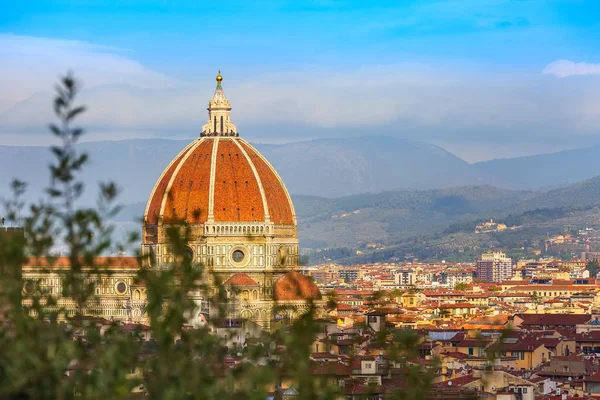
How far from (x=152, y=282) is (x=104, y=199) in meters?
2.49

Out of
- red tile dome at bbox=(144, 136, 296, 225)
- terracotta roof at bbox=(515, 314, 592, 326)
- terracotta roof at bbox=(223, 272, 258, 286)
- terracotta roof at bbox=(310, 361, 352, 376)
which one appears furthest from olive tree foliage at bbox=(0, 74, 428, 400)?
terracotta roof at bbox=(515, 314, 592, 326)

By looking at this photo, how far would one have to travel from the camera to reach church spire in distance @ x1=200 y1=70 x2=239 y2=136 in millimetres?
101812

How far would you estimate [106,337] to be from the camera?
17281mm

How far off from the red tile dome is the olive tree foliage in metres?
77.3

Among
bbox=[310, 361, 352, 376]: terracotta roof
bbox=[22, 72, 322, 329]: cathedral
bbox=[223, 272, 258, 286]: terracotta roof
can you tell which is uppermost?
bbox=[22, 72, 322, 329]: cathedral

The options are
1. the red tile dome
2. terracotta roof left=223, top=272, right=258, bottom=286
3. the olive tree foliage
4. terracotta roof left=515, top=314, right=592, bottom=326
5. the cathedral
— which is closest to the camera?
the olive tree foliage

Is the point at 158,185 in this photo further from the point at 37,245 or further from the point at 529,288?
the point at 37,245

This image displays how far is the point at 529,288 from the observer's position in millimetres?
155875

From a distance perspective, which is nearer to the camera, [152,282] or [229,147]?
[152,282]

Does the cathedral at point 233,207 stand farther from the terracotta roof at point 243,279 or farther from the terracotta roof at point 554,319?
the terracotta roof at point 554,319

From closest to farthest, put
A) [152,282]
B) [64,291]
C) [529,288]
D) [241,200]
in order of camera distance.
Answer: [152,282], [64,291], [241,200], [529,288]

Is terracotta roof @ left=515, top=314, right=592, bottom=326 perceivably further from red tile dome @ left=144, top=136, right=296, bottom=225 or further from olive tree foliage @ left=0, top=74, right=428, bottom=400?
olive tree foliage @ left=0, top=74, right=428, bottom=400

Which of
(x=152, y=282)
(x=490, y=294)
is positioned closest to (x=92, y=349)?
(x=152, y=282)

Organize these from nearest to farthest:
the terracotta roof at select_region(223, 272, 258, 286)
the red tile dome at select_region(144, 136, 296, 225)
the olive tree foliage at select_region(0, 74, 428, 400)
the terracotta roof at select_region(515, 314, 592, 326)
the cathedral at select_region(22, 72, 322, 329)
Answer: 1. the olive tree foliage at select_region(0, 74, 428, 400)
2. the terracotta roof at select_region(223, 272, 258, 286)
3. the cathedral at select_region(22, 72, 322, 329)
4. the red tile dome at select_region(144, 136, 296, 225)
5. the terracotta roof at select_region(515, 314, 592, 326)
